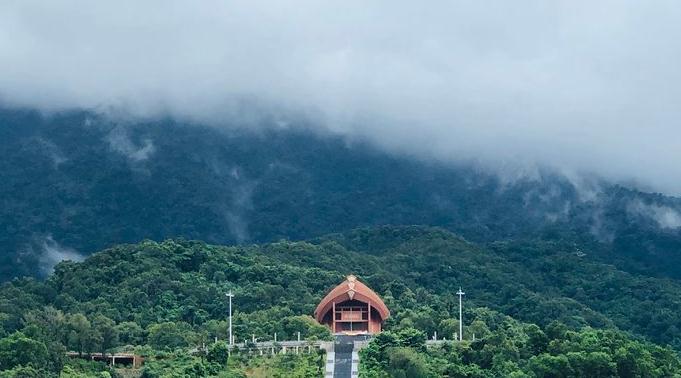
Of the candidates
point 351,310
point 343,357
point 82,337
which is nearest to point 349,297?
point 351,310

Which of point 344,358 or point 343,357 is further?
point 343,357

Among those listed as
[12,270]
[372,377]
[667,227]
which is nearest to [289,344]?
[372,377]

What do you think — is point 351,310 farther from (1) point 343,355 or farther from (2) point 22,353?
(2) point 22,353

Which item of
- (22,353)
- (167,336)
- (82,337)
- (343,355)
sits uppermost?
(167,336)

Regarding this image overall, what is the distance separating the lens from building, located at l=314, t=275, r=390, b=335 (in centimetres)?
8850

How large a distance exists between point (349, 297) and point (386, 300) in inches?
339

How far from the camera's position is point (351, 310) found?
Answer: 8912cm

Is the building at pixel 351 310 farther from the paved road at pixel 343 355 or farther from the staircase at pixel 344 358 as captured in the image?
the staircase at pixel 344 358

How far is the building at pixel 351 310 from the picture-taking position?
8850cm

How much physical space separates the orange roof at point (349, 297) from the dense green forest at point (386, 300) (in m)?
1.43

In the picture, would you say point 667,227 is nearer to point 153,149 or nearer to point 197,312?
point 153,149

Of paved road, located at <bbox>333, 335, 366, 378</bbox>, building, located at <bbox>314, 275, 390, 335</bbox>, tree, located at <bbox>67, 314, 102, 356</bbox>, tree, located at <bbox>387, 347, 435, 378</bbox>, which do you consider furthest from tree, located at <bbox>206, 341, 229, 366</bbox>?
building, located at <bbox>314, 275, 390, 335</bbox>

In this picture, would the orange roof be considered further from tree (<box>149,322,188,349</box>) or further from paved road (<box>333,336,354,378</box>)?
tree (<box>149,322,188,349</box>)

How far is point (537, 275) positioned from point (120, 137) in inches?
1655
